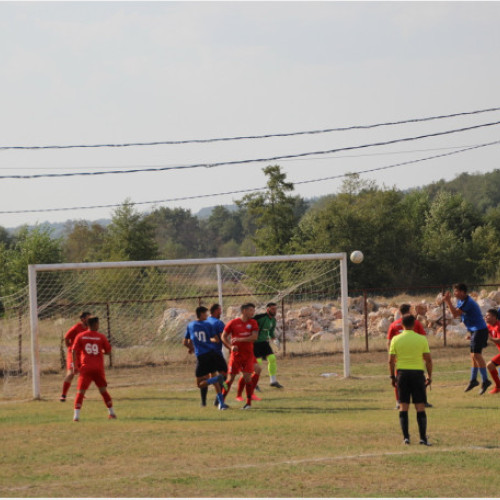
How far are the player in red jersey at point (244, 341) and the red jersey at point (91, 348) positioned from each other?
2.23m

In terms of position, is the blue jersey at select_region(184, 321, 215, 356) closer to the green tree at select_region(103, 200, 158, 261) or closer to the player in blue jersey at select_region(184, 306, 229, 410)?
the player in blue jersey at select_region(184, 306, 229, 410)

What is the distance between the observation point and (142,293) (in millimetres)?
26812

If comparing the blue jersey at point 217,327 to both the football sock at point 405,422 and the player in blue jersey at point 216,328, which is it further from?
the football sock at point 405,422

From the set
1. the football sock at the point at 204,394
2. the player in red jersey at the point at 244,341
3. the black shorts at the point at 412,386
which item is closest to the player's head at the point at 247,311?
the player in red jersey at the point at 244,341

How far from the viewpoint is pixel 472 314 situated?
16.8 meters

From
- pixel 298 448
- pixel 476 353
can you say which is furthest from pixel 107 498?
pixel 476 353

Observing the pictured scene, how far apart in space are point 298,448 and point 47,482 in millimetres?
3392

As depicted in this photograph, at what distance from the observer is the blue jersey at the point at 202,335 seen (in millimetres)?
15523

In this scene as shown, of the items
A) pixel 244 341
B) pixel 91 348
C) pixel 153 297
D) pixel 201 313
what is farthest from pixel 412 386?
pixel 153 297

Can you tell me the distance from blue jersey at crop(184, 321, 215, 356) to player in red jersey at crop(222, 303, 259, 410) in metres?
0.29

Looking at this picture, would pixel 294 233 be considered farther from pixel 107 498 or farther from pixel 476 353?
pixel 107 498

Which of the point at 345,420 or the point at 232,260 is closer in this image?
the point at 345,420

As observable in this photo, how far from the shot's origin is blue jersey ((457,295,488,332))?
1666 centimetres

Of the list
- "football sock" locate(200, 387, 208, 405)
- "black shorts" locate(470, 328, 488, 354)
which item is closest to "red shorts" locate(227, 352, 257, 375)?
"football sock" locate(200, 387, 208, 405)
